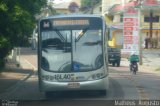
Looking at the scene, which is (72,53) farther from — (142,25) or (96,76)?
(142,25)

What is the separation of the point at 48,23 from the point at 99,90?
131 inches

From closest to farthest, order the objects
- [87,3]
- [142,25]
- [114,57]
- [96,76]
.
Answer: [96,76], [114,57], [142,25], [87,3]

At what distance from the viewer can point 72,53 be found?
850 inches

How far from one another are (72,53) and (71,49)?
0.53ft

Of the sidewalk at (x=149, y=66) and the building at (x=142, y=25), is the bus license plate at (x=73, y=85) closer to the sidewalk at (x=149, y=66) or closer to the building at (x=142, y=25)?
the sidewalk at (x=149, y=66)

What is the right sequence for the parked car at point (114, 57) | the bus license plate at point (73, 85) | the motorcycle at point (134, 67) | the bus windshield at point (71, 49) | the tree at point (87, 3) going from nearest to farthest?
the bus license plate at point (73, 85)
the bus windshield at point (71, 49)
the motorcycle at point (134, 67)
the parked car at point (114, 57)
the tree at point (87, 3)

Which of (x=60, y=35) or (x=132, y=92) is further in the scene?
(x=132, y=92)

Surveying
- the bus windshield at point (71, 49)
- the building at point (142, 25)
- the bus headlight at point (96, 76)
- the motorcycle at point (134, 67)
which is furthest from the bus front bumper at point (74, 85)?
the building at point (142, 25)

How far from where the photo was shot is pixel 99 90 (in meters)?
22.0

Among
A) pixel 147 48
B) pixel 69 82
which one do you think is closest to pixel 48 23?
pixel 69 82

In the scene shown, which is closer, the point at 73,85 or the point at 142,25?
the point at 73,85

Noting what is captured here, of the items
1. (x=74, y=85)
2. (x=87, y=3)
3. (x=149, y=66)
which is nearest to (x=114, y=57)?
(x=149, y=66)

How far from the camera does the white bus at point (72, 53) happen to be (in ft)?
70.0

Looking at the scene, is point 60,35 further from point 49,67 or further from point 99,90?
point 99,90
